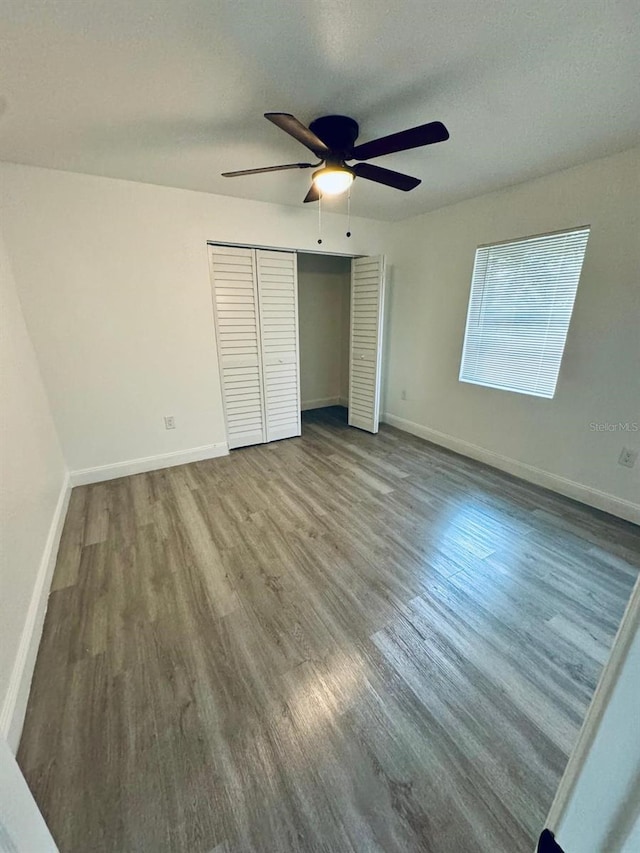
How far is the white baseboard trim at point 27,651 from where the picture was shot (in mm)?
1136

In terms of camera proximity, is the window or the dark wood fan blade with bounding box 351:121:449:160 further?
the window

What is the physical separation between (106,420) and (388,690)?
2816mm

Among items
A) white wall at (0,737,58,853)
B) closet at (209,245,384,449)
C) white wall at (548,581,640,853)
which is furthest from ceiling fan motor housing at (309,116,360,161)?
white wall at (0,737,58,853)

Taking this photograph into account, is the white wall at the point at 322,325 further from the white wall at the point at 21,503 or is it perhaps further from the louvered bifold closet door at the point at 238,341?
the white wall at the point at 21,503

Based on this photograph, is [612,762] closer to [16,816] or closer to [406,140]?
[16,816]

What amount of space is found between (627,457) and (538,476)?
621 mm

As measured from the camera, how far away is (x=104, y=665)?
1.41 m

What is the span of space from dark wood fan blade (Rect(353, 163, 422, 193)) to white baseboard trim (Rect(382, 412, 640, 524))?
2.36 meters

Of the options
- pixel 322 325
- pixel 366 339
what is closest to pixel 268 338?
pixel 366 339

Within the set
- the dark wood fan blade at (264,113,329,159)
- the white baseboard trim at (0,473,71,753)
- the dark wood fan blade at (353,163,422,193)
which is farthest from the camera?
the dark wood fan blade at (353,163,422,193)

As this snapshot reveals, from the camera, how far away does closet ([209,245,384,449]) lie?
3178 millimetres

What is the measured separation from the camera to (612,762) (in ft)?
1.37

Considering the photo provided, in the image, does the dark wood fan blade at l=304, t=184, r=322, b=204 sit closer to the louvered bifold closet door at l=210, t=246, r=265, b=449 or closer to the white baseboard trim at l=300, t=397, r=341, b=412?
the louvered bifold closet door at l=210, t=246, r=265, b=449

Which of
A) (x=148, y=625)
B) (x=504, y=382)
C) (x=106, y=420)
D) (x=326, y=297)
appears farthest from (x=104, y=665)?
(x=326, y=297)
